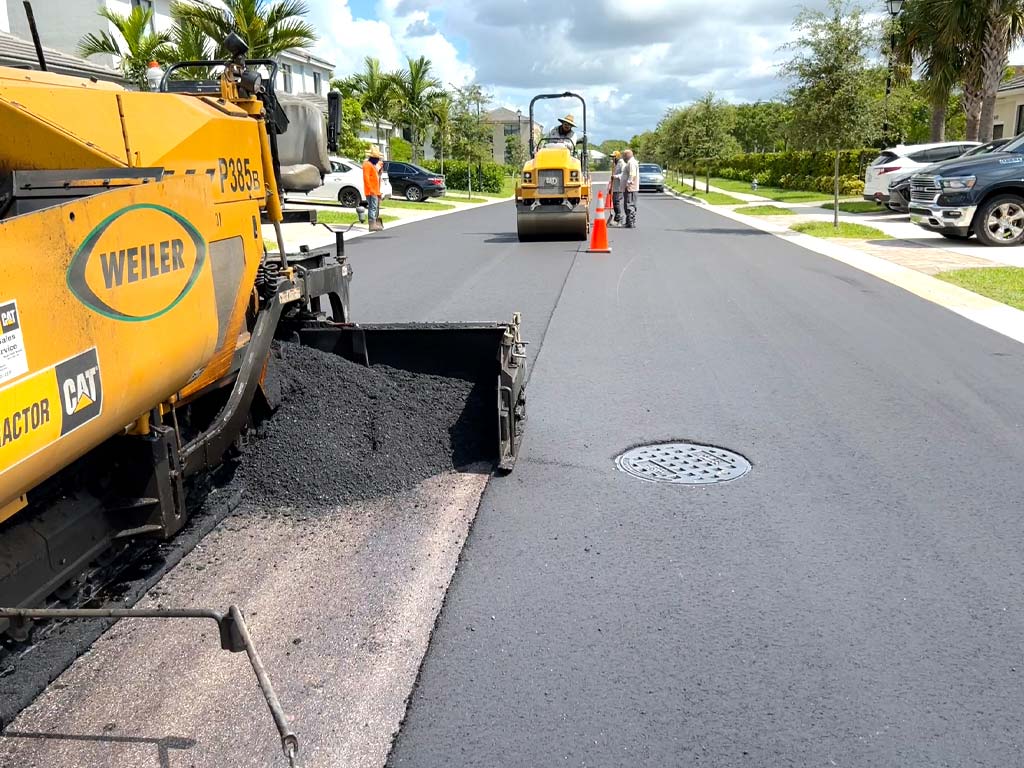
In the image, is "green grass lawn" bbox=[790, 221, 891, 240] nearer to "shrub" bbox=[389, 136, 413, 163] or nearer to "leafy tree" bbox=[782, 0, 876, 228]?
"leafy tree" bbox=[782, 0, 876, 228]

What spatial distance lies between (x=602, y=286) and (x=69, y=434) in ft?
32.9

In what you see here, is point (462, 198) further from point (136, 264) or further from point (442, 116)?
point (136, 264)

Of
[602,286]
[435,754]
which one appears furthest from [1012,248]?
[435,754]

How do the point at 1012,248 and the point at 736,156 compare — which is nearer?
the point at 1012,248

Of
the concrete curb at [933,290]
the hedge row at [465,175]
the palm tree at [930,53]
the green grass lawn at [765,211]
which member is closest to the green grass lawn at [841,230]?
the concrete curb at [933,290]

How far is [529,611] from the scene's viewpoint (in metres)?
3.71

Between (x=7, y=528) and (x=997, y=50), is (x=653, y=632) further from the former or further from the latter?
(x=997, y=50)

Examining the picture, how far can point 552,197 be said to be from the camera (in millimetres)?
17859

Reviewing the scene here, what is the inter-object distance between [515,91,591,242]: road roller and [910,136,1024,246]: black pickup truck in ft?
21.6

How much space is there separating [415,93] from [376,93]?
7.35ft

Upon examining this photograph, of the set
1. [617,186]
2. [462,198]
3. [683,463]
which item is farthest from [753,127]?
[683,463]

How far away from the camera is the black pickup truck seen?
15719mm

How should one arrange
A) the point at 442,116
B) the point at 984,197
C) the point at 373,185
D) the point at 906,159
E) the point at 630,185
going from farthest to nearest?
the point at 442,116, the point at 906,159, the point at 373,185, the point at 630,185, the point at 984,197

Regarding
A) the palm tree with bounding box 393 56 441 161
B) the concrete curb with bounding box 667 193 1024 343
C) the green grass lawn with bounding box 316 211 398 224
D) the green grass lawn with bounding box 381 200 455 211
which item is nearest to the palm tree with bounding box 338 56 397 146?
the palm tree with bounding box 393 56 441 161
